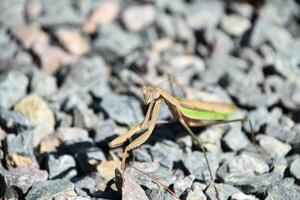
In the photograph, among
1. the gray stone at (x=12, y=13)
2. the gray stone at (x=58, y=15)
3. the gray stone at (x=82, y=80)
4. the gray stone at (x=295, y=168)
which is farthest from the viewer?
the gray stone at (x=12, y=13)

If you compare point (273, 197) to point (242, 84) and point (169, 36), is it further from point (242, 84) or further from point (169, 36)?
point (169, 36)

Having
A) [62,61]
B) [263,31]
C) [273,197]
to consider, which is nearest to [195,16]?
[263,31]

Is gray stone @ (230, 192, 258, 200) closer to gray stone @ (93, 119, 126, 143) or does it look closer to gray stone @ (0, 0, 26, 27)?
gray stone @ (93, 119, 126, 143)

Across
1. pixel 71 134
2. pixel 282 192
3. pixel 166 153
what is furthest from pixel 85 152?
pixel 282 192

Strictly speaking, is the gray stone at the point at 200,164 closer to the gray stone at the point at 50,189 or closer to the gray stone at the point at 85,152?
the gray stone at the point at 85,152

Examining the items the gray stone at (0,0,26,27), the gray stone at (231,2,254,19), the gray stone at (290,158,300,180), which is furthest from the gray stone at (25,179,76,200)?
the gray stone at (231,2,254,19)

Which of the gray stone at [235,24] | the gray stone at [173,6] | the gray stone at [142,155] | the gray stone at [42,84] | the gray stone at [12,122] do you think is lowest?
the gray stone at [142,155]

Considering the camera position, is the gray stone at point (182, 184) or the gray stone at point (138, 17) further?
the gray stone at point (138, 17)

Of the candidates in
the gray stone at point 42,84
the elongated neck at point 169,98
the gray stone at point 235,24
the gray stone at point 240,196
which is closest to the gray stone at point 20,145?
the gray stone at point 42,84
